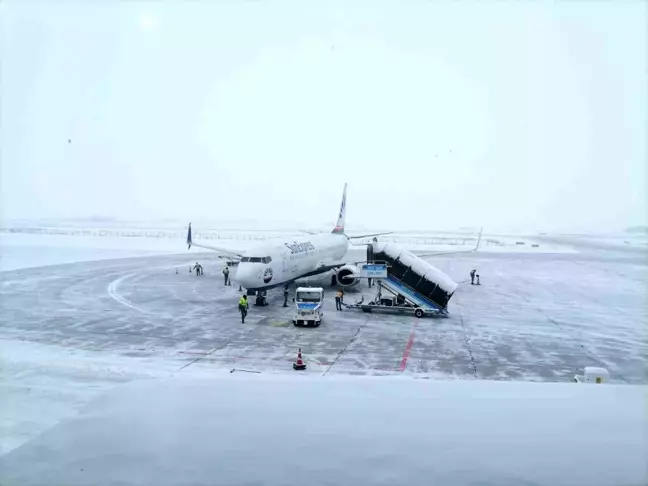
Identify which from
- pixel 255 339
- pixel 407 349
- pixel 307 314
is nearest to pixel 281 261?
pixel 307 314

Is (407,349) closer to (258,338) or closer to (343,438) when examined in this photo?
(258,338)

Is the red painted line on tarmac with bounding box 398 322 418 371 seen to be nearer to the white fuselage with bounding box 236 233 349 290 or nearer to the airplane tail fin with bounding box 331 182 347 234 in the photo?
the white fuselage with bounding box 236 233 349 290

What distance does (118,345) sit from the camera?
1878 centimetres

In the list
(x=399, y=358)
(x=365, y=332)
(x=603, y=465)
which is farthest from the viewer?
(x=365, y=332)

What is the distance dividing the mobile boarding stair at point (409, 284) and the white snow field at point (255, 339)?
112 centimetres

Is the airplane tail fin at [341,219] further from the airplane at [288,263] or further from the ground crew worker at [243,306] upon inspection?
the ground crew worker at [243,306]

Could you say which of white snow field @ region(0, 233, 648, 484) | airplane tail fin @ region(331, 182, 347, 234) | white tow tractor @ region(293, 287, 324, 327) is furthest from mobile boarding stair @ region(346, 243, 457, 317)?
airplane tail fin @ region(331, 182, 347, 234)

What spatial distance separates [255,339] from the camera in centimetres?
2014

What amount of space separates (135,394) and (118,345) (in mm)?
14904

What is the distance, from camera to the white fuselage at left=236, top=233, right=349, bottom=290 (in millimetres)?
26922

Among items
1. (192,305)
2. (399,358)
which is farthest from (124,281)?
(399,358)

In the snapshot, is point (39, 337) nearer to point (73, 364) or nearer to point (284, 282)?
point (73, 364)

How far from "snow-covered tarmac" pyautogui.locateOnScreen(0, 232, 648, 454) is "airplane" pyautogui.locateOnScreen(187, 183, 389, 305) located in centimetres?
143

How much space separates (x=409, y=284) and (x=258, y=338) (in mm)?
9956
